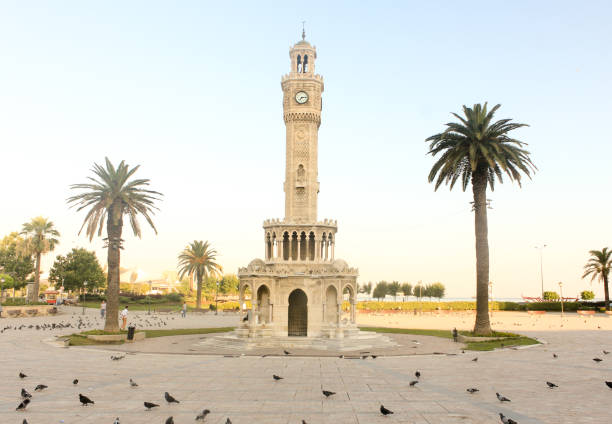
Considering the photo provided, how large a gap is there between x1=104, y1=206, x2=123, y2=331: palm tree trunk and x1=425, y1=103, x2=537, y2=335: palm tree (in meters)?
24.9

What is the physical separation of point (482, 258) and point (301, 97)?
19.7 metres

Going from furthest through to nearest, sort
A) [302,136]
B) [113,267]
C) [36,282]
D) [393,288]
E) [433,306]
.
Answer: [393,288], [433,306], [36,282], [302,136], [113,267]

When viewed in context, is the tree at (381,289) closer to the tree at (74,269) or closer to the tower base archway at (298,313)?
the tree at (74,269)

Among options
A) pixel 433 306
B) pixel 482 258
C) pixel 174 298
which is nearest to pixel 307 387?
pixel 482 258

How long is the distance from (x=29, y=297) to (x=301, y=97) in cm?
5885

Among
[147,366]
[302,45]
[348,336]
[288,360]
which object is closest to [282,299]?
[348,336]

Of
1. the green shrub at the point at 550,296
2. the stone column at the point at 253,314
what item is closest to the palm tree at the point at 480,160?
the stone column at the point at 253,314

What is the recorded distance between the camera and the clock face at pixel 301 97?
3925 centimetres

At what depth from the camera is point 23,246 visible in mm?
69625

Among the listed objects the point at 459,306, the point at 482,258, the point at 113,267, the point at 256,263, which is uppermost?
the point at 482,258

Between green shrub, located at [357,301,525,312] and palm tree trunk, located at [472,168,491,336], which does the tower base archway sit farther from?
green shrub, located at [357,301,525,312]

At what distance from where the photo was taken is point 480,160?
35.5 m

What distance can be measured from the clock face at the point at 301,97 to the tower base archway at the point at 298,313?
15905 mm

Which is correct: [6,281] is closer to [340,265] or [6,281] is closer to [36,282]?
[36,282]
